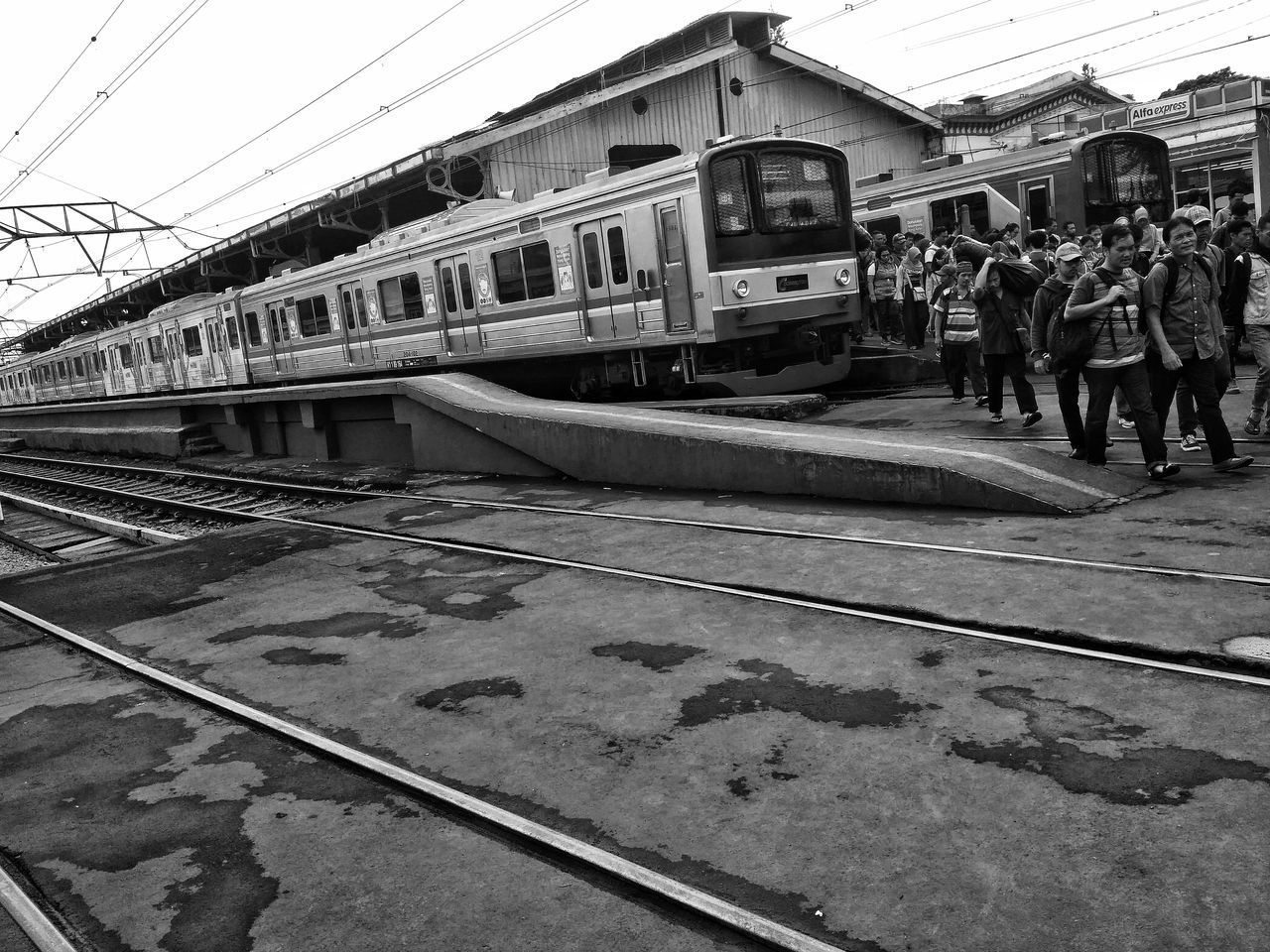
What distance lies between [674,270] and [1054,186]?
8.12 m

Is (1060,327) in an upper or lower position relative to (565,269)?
lower

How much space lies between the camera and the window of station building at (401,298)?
17.0 metres

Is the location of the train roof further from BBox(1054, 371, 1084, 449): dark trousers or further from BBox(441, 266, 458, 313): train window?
BBox(1054, 371, 1084, 449): dark trousers

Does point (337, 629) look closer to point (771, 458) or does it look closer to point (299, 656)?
point (299, 656)

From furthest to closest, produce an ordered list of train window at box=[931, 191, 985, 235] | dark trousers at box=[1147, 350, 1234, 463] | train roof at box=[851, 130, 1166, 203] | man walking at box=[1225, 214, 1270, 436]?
train window at box=[931, 191, 985, 235]
train roof at box=[851, 130, 1166, 203]
man walking at box=[1225, 214, 1270, 436]
dark trousers at box=[1147, 350, 1234, 463]

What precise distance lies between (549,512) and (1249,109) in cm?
1634

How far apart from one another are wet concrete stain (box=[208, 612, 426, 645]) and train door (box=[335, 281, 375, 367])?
12.8 metres

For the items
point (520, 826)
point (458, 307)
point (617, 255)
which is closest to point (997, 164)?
point (617, 255)

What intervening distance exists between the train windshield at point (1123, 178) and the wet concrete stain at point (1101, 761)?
589 inches

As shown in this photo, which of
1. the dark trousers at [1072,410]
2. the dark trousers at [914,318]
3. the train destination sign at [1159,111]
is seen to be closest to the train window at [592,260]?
the dark trousers at [914,318]

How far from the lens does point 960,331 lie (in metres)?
10.8

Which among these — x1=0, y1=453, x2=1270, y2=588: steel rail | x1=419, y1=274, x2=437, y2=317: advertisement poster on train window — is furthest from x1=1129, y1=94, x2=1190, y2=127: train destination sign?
x1=0, y1=453, x2=1270, y2=588: steel rail

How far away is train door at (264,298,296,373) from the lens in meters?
21.6

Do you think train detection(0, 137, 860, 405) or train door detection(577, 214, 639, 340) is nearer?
train detection(0, 137, 860, 405)
